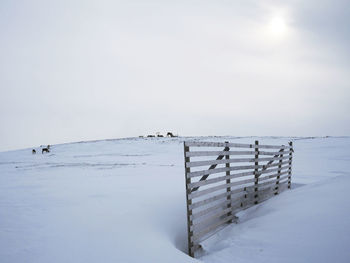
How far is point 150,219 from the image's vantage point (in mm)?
5977

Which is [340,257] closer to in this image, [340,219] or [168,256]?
[340,219]

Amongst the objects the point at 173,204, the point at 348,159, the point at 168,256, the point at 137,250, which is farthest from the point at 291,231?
the point at 348,159

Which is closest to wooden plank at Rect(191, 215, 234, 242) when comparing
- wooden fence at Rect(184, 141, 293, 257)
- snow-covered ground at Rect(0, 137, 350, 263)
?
wooden fence at Rect(184, 141, 293, 257)

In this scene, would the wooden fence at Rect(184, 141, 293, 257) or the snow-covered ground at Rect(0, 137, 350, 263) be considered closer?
the snow-covered ground at Rect(0, 137, 350, 263)

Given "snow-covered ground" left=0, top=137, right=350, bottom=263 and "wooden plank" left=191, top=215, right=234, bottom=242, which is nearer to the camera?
"snow-covered ground" left=0, top=137, right=350, bottom=263

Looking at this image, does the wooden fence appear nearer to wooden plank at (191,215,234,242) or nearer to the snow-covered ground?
wooden plank at (191,215,234,242)

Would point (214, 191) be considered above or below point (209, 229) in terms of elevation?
above

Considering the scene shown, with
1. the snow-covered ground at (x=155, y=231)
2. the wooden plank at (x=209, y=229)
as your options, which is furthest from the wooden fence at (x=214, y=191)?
the snow-covered ground at (x=155, y=231)

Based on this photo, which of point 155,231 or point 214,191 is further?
point 214,191

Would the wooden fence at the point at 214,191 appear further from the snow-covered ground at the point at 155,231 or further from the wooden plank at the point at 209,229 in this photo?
the snow-covered ground at the point at 155,231

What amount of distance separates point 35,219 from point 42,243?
5.59 ft

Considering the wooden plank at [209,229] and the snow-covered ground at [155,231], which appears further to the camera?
the wooden plank at [209,229]

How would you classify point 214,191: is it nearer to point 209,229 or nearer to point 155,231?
point 209,229

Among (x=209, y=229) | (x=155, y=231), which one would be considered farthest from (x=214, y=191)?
(x=155, y=231)
